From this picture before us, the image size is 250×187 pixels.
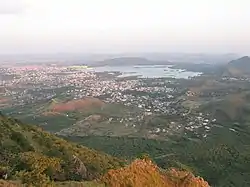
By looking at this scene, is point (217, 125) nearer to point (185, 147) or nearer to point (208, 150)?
point (185, 147)

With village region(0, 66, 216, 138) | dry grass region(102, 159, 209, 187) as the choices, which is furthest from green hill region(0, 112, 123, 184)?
village region(0, 66, 216, 138)

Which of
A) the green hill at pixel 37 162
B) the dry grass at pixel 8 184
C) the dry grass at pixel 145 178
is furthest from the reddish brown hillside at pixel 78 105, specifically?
the dry grass at pixel 8 184

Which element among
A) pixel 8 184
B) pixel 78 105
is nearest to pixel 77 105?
pixel 78 105

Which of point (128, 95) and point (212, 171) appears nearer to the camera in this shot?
point (212, 171)

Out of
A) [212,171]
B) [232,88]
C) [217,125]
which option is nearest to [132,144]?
[212,171]

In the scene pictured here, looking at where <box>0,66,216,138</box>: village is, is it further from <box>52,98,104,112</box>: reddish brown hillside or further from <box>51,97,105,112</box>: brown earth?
<box>52,98,104,112</box>: reddish brown hillside

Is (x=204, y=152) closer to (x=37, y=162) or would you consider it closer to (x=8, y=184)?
(x=37, y=162)

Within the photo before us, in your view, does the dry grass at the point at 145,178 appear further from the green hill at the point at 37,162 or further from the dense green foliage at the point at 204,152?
the dense green foliage at the point at 204,152

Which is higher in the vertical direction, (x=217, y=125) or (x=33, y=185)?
(x=33, y=185)

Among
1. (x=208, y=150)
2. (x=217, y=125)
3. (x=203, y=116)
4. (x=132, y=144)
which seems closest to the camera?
(x=208, y=150)
